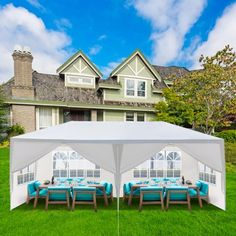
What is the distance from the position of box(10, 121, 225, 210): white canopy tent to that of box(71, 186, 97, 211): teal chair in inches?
64.0

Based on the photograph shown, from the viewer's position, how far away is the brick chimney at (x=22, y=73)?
583 inches

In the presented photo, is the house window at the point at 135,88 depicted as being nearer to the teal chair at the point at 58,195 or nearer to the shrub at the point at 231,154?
the shrub at the point at 231,154

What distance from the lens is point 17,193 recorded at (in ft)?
19.6

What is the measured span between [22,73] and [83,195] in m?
12.9

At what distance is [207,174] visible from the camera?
682cm

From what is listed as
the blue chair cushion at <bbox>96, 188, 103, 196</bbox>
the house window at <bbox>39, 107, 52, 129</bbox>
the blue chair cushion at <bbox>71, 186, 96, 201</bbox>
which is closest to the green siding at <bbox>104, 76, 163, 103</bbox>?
the house window at <bbox>39, 107, 52, 129</bbox>

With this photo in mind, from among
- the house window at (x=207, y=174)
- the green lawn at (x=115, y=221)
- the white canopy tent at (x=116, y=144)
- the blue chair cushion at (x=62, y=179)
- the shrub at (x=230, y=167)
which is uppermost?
the white canopy tent at (x=116, y=144)

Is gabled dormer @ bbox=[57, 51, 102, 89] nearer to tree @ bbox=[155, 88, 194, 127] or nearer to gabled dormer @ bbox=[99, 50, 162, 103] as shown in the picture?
gabled dormer @ bbox=[99, 50, 162, 103]

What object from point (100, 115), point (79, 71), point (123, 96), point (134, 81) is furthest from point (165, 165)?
point (79, 71)

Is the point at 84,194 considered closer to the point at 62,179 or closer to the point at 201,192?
the point at 62,179

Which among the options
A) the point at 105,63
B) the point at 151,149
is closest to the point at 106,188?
the point at 151,149

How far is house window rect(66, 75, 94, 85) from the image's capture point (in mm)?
17484

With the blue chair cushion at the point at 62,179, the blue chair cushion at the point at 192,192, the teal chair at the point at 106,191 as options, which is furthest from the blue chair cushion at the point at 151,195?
the blue chair cushion at the point at 62,179

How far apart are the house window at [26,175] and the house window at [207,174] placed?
6.60 metres
